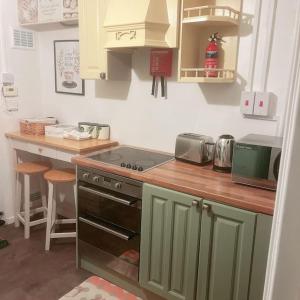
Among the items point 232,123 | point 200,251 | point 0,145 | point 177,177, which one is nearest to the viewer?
point 200,251

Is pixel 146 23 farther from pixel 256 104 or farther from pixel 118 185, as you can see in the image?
pixel 118 185

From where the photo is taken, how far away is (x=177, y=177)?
1.79 meters

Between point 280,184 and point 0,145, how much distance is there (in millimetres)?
2730

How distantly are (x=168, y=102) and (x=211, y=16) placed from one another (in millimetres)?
733

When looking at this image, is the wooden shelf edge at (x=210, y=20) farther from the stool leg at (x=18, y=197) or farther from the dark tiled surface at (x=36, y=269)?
the stool leg at (x=18, y=197)

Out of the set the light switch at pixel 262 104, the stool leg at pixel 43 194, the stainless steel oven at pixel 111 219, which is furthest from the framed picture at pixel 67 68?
the light switch at pixel 262 104

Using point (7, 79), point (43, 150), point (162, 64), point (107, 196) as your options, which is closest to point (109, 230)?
point (107, 196)

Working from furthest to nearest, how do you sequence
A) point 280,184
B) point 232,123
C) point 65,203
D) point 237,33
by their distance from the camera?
point 65,203 → point 232,123 → point 237,33 → point 280,184

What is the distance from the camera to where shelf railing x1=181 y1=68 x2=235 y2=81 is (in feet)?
6.02

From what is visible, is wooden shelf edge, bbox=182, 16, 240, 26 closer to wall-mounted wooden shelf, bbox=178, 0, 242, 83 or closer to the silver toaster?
wall-mounted wooden shelf, bbox=178, 0, 242, 83

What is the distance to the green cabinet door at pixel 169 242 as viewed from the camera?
1.68 metres

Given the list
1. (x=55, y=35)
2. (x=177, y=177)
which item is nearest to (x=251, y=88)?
(x=177, y=177)

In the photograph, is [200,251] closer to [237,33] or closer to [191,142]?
[191,142]

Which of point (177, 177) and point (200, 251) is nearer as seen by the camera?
point (200, 251)
